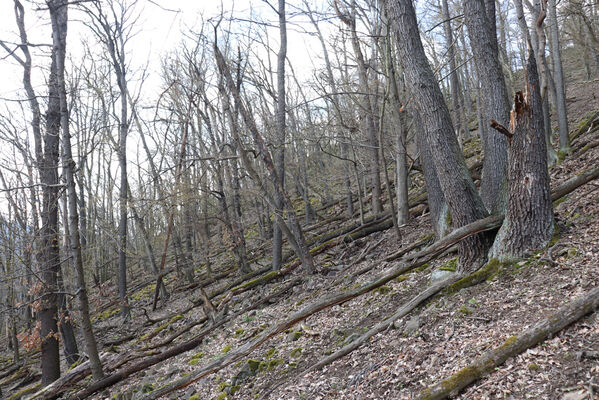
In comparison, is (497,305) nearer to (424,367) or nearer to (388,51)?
(424,367)

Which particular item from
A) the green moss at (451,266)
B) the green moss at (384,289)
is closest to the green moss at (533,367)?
the green moss at (451,266)

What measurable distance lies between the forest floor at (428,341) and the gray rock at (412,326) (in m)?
0.02

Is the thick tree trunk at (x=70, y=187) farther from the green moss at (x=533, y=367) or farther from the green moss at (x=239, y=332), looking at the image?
the green moss at (x=533, y=367)

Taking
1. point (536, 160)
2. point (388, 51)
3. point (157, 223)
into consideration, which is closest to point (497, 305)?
point (536, 160)

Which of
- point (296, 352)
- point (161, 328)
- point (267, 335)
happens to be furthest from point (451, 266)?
point (161, 328)

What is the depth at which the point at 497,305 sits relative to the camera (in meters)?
4.05

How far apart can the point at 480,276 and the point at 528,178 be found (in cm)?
127

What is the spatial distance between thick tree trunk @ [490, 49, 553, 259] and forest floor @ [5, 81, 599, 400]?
0.71 ft

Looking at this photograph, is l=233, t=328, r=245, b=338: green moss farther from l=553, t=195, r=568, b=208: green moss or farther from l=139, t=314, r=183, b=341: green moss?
l=553, t=195, r=568, b=208: green moss

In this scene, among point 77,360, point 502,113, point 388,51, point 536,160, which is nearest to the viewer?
point 536,160

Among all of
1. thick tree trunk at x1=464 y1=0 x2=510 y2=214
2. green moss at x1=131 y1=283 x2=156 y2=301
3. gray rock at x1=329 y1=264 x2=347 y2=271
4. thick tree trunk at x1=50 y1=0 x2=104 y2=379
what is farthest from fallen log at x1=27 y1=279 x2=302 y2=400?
green moss at x1=131 y1=283 x2=156 y2=301

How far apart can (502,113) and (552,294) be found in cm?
257

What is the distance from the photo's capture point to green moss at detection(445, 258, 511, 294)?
457 cm

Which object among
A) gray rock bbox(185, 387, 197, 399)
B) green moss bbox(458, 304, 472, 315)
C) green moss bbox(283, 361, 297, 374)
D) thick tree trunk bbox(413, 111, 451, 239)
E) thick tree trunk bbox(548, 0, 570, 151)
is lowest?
gray rock bbox(185, 387, 197, 399)
